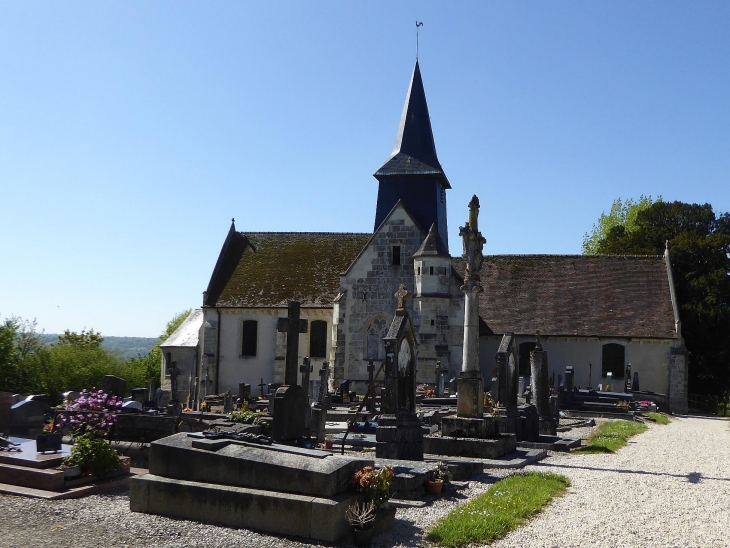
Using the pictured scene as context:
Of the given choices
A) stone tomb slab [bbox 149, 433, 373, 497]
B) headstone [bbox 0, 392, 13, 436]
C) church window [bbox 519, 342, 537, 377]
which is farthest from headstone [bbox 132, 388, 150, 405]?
church window [bbox 519, 342, 537, 377]

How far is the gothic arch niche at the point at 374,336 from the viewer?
103ft

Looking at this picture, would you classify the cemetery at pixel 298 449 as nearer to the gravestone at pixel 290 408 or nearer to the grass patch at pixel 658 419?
the gravestone at pixel 290 408

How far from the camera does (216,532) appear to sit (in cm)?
795

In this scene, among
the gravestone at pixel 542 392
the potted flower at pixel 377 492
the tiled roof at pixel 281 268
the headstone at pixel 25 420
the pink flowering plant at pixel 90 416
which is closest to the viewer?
the potted flower at pixel 377 492

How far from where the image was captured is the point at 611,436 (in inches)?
725

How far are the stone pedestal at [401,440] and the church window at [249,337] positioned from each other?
74.9ft

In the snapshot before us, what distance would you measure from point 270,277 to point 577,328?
47.9ft

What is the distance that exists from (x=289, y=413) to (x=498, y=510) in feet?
14.3

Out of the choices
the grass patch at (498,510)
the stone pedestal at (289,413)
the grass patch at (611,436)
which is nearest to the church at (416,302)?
the grass patch at (611,436)

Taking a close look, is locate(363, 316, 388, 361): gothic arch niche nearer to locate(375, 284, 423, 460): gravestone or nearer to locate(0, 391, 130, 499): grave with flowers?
locate(375, 284, 423, 460): gravestone

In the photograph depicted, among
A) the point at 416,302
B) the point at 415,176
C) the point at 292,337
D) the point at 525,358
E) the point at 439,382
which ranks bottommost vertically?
the point at 439,382

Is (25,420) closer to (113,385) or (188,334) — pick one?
(113,385)

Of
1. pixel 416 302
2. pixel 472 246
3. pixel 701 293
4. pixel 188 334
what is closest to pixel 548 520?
pixel 472 246

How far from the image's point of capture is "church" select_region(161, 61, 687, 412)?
30.3m
